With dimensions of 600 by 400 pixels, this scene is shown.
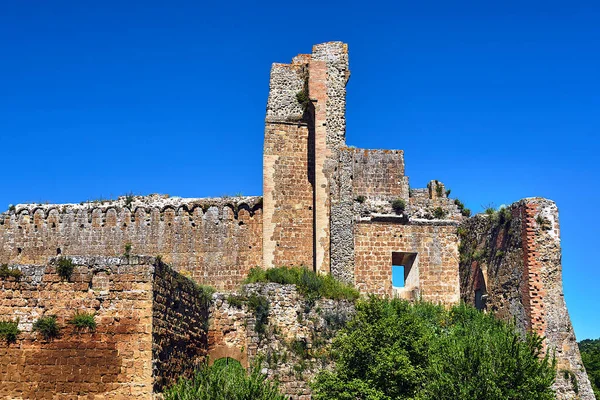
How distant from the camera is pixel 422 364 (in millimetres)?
21078

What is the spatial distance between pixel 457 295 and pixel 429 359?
751 cm

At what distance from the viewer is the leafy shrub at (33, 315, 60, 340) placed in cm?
1773

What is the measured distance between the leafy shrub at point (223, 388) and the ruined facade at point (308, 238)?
1.78 ft

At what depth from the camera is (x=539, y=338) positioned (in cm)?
2178

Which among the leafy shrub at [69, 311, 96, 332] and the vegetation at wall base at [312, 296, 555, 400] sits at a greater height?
the leafy shrub at [69, 311, 96, 332]

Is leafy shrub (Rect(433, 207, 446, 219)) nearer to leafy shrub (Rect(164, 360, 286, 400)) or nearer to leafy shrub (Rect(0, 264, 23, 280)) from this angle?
leafy shrub (Rect(164, 360, 286, 400))

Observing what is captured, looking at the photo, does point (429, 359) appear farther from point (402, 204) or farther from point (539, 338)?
point (402, 204)

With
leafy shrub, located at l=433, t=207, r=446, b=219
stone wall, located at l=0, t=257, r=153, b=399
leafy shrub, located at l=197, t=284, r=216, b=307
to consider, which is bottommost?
stone wall, located at l=0, t=257, r=153, b=399

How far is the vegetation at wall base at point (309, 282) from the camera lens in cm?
2459

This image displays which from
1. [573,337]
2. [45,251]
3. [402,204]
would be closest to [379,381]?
[573,337]

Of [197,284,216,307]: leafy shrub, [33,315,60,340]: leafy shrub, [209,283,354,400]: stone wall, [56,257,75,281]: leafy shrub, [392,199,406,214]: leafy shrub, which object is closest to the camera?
[33,315,60,340]: leafy shrub

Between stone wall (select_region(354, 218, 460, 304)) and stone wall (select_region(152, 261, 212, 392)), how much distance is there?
273 inches

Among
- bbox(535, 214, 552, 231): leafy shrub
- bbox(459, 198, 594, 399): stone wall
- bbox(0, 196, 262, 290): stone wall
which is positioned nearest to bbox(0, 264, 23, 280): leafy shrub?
bbox(0, 196, 262, 290): stone wall

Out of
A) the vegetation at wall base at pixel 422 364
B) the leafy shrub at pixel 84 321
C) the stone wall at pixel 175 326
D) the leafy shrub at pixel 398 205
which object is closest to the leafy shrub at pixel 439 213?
the leafy shrub at pixel 398 205
